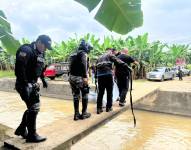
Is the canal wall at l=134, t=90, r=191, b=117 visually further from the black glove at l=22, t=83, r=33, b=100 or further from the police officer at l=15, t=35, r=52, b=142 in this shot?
the black glove at l=22, t=83, r=33, b=100

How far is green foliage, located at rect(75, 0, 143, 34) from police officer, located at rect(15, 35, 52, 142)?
1864mm

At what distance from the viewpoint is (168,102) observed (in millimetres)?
12211

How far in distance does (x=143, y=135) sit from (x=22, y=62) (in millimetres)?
5113

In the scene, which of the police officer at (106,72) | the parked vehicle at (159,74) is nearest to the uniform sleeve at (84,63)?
the police officer at (106,72)

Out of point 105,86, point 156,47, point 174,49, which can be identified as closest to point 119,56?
point 105,86

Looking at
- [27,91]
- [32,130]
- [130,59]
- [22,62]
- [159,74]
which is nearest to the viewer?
[22,62]

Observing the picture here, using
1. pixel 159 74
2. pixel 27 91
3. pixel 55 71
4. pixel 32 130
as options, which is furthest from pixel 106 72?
pixel 159 74

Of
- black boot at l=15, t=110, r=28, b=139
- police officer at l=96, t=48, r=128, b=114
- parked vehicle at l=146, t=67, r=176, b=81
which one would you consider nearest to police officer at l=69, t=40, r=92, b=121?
police officer at l=96, t=48, r=128, b=114

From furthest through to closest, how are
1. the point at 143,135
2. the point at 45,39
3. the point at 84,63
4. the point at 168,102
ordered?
the point at 168,102, the point at 143,135, the point at 84,63, the point at 45,39

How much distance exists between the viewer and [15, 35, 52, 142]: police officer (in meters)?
4.52

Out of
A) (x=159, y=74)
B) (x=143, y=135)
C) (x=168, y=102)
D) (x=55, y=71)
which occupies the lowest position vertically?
(x=143, y=135)

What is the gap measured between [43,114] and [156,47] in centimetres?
1634

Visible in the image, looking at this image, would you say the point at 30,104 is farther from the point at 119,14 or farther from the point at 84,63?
the point at 119,14

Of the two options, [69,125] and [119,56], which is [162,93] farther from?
[69,125]
